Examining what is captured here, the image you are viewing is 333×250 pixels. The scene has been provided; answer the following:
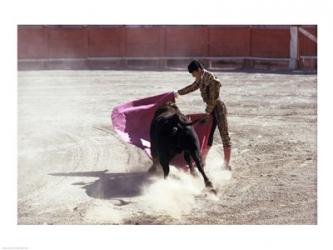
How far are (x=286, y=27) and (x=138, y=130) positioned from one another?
8661 mm

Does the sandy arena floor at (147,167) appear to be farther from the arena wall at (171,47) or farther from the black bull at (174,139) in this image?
the arena wall at (171,47)

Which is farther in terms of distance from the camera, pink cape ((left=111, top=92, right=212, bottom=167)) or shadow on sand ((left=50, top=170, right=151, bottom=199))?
pink cape ((left=111, top=92, right=212, bottom=167))

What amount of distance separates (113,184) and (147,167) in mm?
568

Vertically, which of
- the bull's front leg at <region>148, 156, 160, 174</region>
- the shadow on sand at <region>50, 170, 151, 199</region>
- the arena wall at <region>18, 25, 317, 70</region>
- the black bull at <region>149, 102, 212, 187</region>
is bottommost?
the shadow on sand at <region>50, 170, 151, 199</region>

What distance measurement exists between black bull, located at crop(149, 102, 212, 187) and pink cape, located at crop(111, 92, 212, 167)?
0.45 metres

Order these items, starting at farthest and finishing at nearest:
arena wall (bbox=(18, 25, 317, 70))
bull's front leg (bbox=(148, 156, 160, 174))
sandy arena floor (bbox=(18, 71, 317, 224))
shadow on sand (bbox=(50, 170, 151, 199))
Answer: arena wall (bbox=(18, 25, 317, 70)), bull's front leg (bbox=(148, 156, 160, 174)), shadow on sand (bbox=(50, 170, 151, 199)), sandy arena floor (bbox=(18, 71, 317, 224))

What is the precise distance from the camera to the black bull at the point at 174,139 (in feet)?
16.5

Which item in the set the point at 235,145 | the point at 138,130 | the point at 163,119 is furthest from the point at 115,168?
the point at 235,145

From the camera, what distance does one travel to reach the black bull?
504 centimetres

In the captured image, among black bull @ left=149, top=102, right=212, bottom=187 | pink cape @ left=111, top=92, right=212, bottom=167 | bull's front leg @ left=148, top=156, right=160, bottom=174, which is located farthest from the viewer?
pink cape @ left=111, top=92, right=212, bottom=167

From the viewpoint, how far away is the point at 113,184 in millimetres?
5441

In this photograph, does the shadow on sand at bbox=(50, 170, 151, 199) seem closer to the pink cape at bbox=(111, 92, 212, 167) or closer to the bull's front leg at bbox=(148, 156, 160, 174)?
the bull's front leg at bbox=(148, 156, 160, 174)

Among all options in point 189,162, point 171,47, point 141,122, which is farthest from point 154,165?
point 171,47

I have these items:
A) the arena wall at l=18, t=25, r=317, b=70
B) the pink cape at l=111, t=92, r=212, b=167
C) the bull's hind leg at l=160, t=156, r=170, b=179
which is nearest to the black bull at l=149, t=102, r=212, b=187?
the bull's hind leg at l=160, t=156, r=170, b=179
